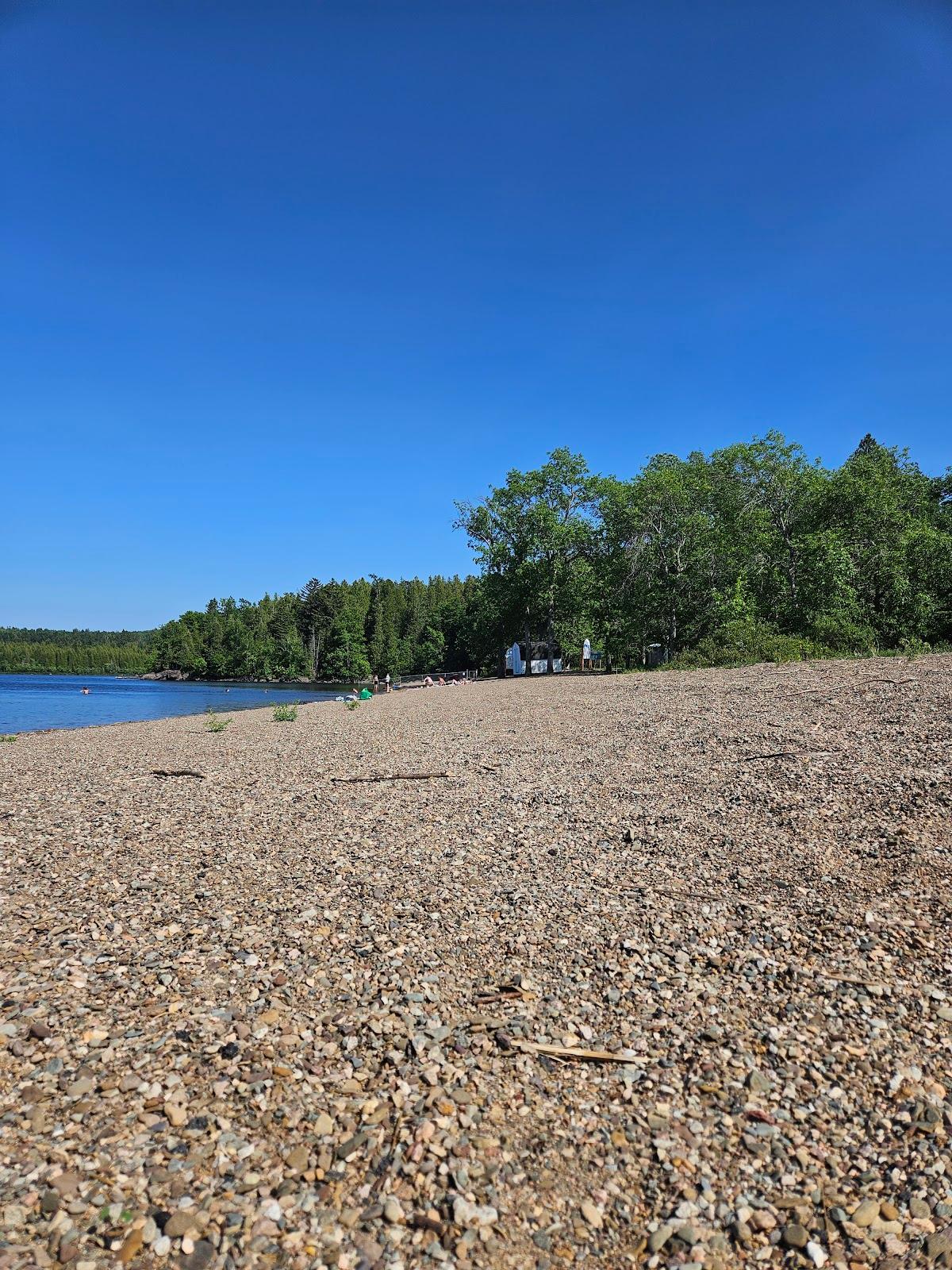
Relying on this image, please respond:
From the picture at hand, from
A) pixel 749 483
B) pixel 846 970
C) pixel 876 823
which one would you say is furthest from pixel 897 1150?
pixel 749 483

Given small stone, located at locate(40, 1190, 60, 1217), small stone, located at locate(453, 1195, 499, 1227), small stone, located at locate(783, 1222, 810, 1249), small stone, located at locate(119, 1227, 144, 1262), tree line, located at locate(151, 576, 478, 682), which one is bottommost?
small stone, located at locate(783, 1222, 810, 1249)

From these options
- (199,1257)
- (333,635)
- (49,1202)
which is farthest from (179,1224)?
(333,635)

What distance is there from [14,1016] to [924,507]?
151 feet

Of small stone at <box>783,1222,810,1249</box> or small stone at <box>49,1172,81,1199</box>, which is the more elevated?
small stone at <box>49,1172,81,1199</box>

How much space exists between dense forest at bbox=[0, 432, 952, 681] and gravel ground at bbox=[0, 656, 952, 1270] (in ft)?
66.7

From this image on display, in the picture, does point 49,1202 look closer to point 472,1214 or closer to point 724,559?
point 472,1214

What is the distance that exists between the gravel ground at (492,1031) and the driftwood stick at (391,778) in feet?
5.73

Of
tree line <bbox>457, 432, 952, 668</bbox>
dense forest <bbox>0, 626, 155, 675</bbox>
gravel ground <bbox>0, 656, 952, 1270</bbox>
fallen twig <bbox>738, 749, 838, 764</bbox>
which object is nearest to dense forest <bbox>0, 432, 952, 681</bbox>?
tree line <bbox>457, 432, 952, 668</bbox>

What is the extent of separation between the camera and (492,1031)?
357cm

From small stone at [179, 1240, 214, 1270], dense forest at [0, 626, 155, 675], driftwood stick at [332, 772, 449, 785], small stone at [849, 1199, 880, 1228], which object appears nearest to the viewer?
small stone at [179, 1240, 214, 1270]

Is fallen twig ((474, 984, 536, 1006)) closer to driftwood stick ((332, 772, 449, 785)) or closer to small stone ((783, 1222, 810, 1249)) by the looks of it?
small stone ((783, 1222, 810, 1249))

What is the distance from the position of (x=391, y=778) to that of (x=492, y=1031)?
639 centimetres

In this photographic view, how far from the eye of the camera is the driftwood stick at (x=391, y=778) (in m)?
9.73

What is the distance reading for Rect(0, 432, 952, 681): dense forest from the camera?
29.3 meters
